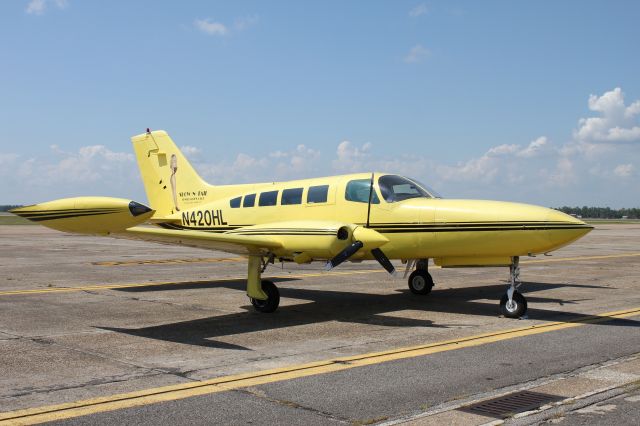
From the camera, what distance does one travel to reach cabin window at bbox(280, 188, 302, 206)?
14.8 metres

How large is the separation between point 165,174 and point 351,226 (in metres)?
8.97

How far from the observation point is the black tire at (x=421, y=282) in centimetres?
1642

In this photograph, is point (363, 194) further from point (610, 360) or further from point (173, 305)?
point (610, 360)

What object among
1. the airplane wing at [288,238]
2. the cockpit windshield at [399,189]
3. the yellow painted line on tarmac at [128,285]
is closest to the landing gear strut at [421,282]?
the cockpit windshield at [399,189]

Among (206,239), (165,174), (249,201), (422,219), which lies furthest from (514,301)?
(165,174)

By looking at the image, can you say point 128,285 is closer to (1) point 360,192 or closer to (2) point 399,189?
(1) point 360,192

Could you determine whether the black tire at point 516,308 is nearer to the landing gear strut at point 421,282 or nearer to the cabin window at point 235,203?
the landing gear strut at point 421,282

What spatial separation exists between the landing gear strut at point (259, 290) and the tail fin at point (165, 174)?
18.3 feet

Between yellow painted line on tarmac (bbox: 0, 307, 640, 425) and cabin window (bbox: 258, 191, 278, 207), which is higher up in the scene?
cabin window (bbox: 258, 191, 278, 207)

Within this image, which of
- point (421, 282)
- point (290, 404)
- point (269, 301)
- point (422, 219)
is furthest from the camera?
point (421, 282)

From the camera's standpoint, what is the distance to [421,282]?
54.0 feet

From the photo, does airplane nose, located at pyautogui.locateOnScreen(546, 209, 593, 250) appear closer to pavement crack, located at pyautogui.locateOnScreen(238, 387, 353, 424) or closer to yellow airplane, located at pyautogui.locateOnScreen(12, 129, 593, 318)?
yellow airplane, located at pyautogui.locateOnScreen(12, 129, 593, 318)

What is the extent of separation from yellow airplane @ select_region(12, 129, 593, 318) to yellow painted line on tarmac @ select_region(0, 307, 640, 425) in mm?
1970

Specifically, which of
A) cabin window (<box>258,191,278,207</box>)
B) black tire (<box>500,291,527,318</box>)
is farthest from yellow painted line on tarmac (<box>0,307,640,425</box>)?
cabin window (<box>258,191,278,207</box>)
